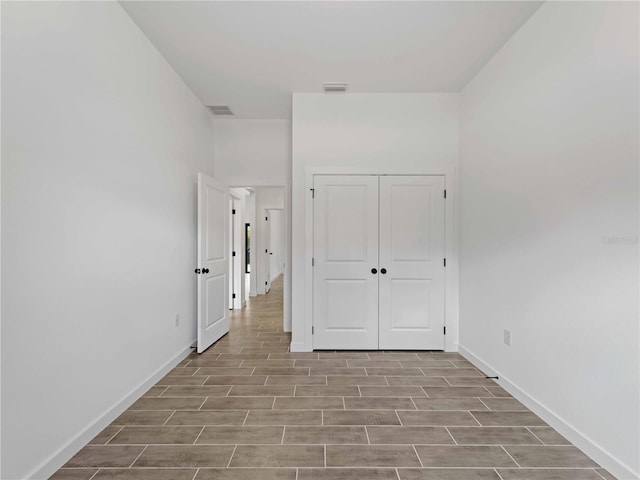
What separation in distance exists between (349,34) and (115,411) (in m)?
3.22

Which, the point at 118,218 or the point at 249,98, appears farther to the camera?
the point at 249,98

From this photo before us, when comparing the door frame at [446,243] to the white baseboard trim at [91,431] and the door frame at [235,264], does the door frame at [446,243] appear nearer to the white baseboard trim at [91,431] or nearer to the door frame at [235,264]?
the white baseboard trim at [91,431]

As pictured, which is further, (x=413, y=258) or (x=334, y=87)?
(x=413, y=258)

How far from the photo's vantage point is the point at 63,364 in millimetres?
1950

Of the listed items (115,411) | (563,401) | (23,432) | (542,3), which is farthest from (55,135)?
(563,401)

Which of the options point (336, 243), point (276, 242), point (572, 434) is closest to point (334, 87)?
point (336, 243)

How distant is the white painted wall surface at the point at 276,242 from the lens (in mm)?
11399

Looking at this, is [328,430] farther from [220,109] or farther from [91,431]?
[220,109]

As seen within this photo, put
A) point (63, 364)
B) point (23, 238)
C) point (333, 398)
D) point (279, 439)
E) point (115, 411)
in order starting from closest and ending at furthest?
point (23, 238), point (63, 364), point (279, 439), point (115, 411), point (333, 398)

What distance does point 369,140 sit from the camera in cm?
395

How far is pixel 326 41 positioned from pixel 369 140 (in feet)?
4.15

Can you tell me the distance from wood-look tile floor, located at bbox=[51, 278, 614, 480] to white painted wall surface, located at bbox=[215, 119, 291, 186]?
245 centimetres

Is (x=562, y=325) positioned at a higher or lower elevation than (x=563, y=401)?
higher

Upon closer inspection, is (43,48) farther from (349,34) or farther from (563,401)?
(563,401)
